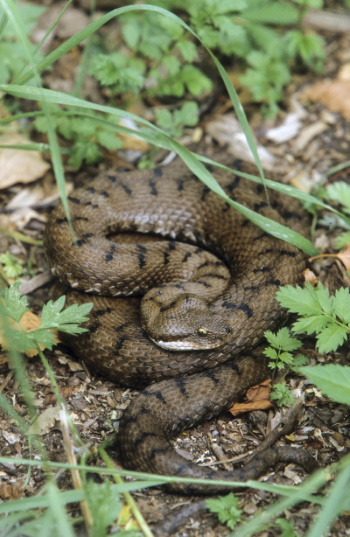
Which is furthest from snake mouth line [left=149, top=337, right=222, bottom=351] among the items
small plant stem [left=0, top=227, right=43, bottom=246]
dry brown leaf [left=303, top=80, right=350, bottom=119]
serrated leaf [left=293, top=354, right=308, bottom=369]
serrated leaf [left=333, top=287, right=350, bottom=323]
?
dry brown leaf [left=303, top=80, right=350, bottom=119]

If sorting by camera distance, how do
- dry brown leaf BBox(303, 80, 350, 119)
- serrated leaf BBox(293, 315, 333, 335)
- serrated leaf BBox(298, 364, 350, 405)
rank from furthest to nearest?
1. dry brown leaf BBox(303, 80, 350, 119)
2. serrated leaf BBox(293, 315, 333, 335)
3. serrated leaf BBox(298, 364, 350, 405)

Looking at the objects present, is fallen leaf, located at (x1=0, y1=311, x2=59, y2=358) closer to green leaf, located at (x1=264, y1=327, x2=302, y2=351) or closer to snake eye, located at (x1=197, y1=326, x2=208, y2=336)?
snake eye, located at (x1=197, y1=326, x2=208, y2=336)

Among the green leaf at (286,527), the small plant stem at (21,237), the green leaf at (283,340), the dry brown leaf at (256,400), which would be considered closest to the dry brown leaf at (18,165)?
the small plant stem at (21,237)

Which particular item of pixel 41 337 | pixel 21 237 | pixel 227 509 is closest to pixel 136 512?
pixel 227 509

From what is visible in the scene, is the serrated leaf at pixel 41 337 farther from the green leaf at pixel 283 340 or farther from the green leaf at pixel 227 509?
the green leaf at pixel 283 340

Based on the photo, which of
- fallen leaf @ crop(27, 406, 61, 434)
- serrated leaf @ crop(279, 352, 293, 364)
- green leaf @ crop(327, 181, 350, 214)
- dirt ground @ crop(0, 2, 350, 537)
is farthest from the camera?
green leaf @ crop(327, 181, 350, 214)
